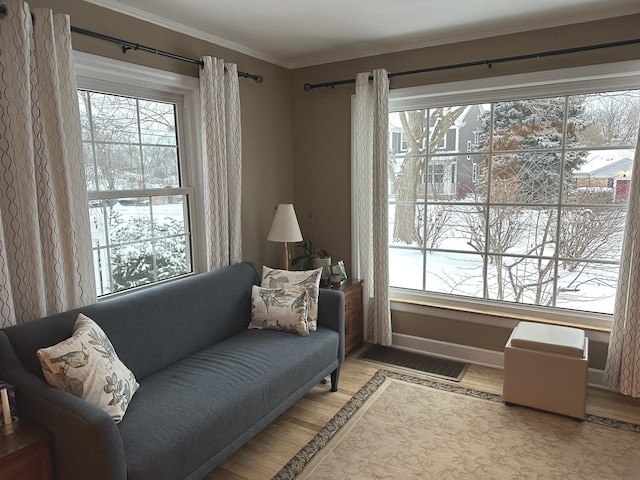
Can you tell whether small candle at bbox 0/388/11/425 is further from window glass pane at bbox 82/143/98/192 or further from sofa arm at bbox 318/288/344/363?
sofa arm at bbox 318/288/344/363

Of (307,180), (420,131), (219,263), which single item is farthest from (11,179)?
(420,131)

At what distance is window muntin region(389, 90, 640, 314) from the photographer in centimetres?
Result: 304

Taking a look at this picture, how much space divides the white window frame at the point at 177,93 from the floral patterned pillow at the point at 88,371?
2.60ft

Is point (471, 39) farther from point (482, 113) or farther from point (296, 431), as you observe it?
point (296, 431)

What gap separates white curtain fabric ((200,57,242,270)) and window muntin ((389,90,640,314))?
52.1 inches

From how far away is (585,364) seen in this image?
261 cm

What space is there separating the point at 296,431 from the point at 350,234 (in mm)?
1778

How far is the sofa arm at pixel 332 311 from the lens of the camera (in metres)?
3.04

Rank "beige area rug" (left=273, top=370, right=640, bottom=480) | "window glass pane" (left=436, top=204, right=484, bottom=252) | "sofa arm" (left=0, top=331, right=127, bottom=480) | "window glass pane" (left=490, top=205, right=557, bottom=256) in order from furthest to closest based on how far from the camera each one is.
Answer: "window glass pane" (left=436, top=204, right=484, bottom=252)
"window glass pane" (left=490, top=205, right=557, bottom=256)
"beige area rug" (left=273, top=370, right=640, bottom=480)
"sofa arm" (left=0, top=331, right=127, bottom=480)

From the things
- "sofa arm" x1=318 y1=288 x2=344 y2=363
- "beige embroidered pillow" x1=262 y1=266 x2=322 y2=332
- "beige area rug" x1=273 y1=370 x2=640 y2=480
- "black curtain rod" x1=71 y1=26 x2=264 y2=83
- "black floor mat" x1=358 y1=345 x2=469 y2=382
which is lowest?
"beige area rug" x1=273 y1=370 x2=640 y2=480

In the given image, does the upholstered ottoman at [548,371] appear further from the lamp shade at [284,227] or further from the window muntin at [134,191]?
the window muntin at [134,191]

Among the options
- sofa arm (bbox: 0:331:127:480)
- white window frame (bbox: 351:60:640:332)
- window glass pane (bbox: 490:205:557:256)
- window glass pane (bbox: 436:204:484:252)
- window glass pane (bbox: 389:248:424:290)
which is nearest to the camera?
sofa arm (bbox: 0:331:127:480)

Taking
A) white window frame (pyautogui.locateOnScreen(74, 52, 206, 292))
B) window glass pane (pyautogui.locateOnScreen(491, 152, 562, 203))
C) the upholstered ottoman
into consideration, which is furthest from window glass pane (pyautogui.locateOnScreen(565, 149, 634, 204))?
white window frame (pyautogui.locateOnScreen(74, 52, 206, 292))

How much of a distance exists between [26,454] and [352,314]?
7.94 feet
